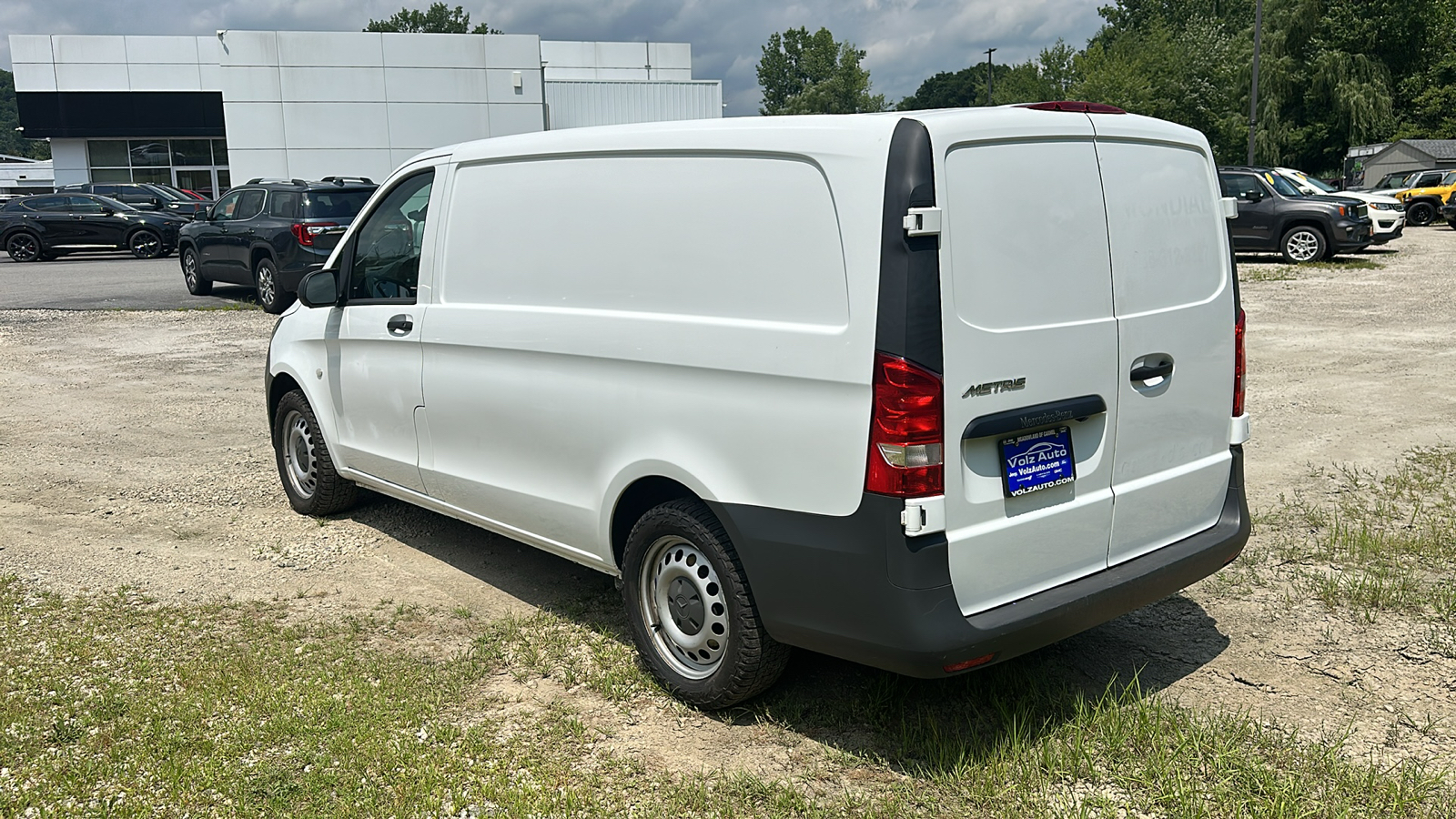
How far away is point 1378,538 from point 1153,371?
263 cm

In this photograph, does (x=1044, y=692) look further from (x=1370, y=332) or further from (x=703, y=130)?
(x=1370, y=332)

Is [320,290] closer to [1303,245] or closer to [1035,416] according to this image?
[1035,416]

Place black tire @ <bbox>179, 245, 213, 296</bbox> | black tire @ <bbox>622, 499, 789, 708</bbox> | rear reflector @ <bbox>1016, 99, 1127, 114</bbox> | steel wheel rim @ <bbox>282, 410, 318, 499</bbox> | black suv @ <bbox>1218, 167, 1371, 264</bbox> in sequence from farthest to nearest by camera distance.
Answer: black suv @ <bbox>1218, 167, 1371, 264</bbox> < black tire @ <bbox>179, 245, 213, 296</bbox> < steel wheel rim @ <bbox>282, 410, 318, 499</bbox> < black tire @ <bbox>622, 499, 789, 708</bbox> < rear reflector @ <bbox>1016, 99, 1127, 114</bbox>

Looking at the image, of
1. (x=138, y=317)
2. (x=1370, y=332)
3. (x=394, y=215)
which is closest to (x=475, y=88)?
(x=138, y=317)

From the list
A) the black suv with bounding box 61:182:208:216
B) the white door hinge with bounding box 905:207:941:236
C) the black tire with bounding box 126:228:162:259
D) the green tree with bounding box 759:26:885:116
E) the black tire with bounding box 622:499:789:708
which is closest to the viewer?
the white door hinge with bounding box 905:207:941:236

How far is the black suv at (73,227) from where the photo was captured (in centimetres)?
2675

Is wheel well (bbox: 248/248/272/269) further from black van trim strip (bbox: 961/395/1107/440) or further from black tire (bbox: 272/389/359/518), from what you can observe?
black van trim strip (bbox: 961/395/1107/440)

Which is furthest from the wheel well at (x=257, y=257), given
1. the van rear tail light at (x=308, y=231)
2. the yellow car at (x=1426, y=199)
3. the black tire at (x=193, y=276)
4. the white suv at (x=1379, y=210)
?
the yellow car at (x=1426, y=199)

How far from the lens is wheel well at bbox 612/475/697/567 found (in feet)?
13.2

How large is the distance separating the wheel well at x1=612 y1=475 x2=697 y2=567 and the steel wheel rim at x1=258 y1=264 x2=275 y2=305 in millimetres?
13482

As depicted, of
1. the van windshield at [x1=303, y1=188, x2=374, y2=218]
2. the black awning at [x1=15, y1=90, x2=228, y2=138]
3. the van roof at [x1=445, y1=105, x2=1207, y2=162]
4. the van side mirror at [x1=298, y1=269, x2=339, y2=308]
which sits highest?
the black awning at [x1=15, y1=90, x2=228, y2=138]

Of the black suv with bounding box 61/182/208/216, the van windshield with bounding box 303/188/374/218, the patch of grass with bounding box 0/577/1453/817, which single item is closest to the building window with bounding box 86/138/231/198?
the black suv with bounding box 61/182/208/216

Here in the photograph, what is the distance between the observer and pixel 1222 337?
4.17 m

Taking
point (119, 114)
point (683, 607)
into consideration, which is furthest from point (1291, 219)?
point (119, 114)
